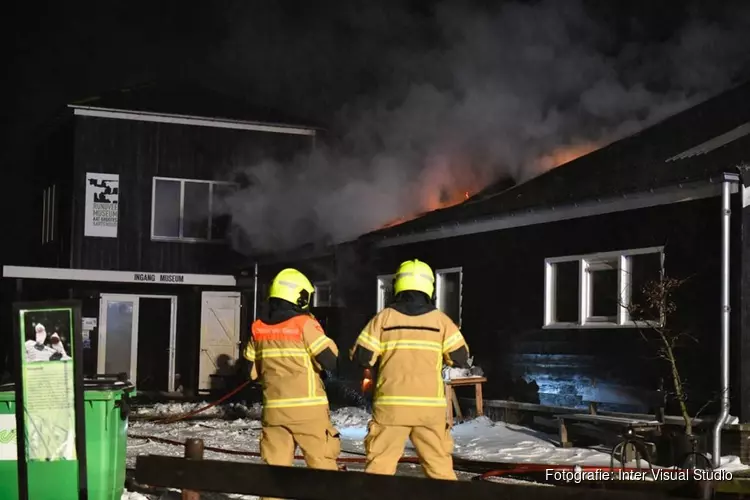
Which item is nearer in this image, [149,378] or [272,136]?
[149,378]

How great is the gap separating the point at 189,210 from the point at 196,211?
0.53 feet

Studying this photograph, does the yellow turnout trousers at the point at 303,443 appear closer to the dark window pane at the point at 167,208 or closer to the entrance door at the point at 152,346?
the entrance door at the point at 152,346

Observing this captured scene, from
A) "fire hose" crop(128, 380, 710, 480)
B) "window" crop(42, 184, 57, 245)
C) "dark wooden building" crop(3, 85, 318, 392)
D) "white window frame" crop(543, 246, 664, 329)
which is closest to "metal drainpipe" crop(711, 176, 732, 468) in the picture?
"white window frame" crop(543, 246, 664, 329)

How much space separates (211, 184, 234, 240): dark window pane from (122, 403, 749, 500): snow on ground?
22.8ft

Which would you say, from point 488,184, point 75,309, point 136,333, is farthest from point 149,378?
point 75,309

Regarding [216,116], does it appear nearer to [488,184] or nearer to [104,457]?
[488,184]

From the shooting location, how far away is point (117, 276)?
20312mm

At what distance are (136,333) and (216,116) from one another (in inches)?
209

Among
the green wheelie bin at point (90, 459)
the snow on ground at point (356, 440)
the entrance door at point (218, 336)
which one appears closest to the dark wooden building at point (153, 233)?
the entrance door at point (218, 336)

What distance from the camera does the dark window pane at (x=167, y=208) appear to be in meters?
22.4

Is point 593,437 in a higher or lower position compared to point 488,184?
lower

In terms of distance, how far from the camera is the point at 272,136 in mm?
23469

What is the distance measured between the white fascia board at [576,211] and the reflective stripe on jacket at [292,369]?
547 centimetres

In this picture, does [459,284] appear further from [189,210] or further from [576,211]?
[189,210]
